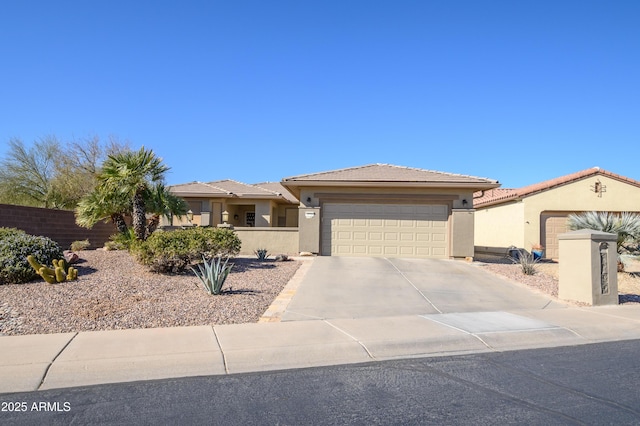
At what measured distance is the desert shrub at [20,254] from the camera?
1020 cm

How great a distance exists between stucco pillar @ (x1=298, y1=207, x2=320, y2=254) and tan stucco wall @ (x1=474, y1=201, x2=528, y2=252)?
9659 mm

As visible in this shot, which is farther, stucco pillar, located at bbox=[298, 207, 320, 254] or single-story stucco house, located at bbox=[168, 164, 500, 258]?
stucco pillar, located at bbox=[298, 207, 320, 254]

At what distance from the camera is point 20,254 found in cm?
1060

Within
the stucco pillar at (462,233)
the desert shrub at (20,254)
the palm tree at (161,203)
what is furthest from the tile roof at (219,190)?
the desert shrub at (20,254)

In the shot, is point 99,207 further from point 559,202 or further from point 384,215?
point 559,202

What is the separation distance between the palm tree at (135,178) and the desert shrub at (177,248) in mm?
1914

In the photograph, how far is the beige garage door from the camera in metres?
18.2

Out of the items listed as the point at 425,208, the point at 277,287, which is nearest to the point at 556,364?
the point at 277,287

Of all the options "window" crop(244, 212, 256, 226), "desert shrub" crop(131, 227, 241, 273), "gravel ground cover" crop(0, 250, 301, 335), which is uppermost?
"window" crop(244, 212, 256, 226)

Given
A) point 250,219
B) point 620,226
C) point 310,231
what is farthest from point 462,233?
point 250,219

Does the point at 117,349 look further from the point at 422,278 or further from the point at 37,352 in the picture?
the point at 422,278

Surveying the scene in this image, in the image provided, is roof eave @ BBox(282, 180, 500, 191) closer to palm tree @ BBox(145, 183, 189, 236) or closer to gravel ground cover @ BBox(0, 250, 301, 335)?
palm tree @ BBox(145, 183, 189, 236)

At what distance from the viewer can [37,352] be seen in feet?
19.7

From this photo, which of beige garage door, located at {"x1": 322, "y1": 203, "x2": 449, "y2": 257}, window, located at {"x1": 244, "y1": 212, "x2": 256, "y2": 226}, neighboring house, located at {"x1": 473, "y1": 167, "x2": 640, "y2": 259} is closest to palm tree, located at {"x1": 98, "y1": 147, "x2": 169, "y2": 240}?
beige garage door, located at {"x1": 322, "y1": 203, "x2": 449, "y2": 257}
